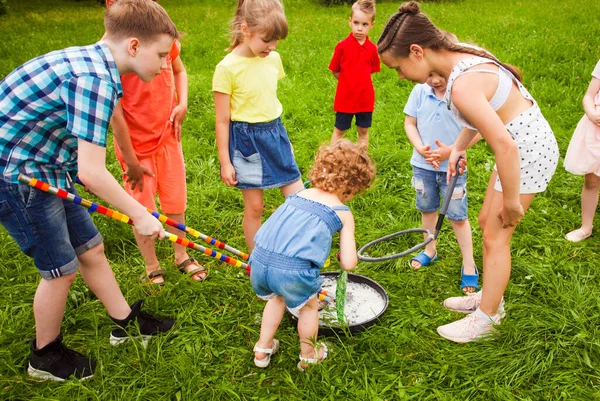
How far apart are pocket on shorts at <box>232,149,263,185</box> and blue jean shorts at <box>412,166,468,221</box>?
1010 millimetres

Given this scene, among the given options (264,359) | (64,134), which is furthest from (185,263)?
(64,134)

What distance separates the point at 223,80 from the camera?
10.2ft

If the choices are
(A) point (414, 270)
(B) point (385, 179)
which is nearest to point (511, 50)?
(B) point (385, 179)

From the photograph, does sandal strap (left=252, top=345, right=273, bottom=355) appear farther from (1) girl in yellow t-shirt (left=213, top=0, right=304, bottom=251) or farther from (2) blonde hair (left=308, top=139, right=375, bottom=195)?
(1) girl in yellow t-shirt (left=213, top=0, right=304, bottom=251)

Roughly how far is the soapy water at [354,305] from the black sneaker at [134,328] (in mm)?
955

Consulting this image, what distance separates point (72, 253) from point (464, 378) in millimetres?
2029

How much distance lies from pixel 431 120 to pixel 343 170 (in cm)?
99

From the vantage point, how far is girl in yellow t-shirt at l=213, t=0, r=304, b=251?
9.86ft

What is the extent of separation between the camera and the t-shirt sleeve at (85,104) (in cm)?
207

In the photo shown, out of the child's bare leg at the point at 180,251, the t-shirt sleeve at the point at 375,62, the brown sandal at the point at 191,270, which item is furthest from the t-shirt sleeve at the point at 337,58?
the brown sandal at the point at 191,270

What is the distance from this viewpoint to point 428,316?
10.4 feet

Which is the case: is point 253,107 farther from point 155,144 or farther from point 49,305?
point 49,305

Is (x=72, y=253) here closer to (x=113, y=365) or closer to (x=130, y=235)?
(x=113, y=365)

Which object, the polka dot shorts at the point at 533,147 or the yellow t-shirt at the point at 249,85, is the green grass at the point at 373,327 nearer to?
the polka dot shorts at the point at 533,147
